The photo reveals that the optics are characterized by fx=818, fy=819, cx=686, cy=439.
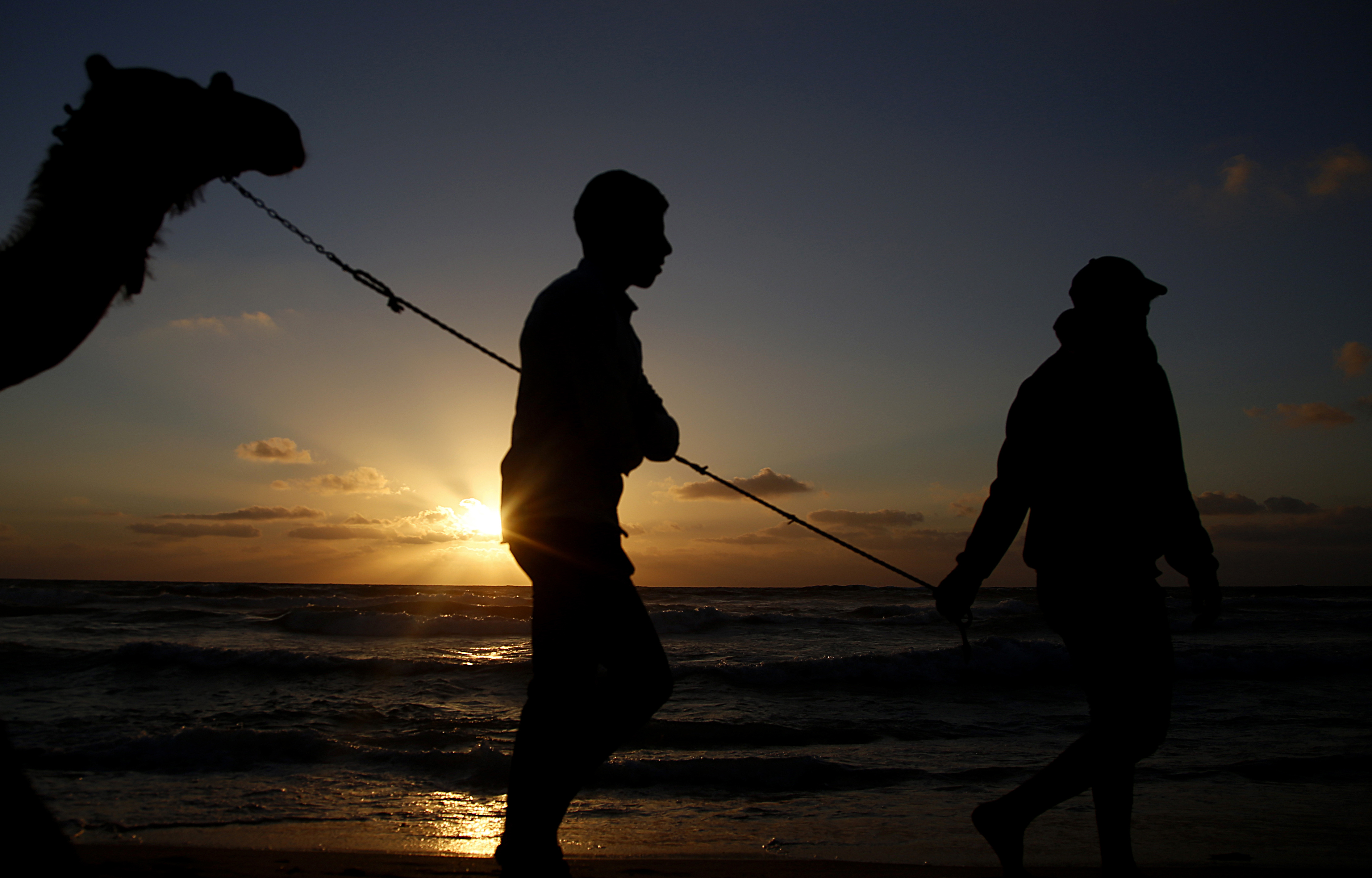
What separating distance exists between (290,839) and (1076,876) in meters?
3.65

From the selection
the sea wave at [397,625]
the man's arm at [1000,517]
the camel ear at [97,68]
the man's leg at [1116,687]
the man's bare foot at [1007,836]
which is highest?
the camel ear at [97,68]

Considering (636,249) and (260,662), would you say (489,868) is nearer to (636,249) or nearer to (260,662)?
(636,249)

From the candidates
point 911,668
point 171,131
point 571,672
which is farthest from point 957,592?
point 911,668

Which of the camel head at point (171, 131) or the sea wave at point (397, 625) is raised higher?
the camel head at point (171, 131)

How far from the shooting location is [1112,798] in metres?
2.48

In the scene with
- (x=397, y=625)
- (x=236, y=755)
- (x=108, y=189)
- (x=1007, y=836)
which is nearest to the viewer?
(x=108, y=189)

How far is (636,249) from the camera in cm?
227

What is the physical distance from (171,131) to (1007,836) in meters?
3.11

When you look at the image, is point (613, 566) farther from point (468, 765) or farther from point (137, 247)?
point (468, 765)

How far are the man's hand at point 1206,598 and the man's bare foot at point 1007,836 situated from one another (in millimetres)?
872

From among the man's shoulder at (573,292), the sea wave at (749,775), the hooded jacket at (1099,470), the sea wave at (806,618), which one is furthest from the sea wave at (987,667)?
the man's shoulder at (573,292)

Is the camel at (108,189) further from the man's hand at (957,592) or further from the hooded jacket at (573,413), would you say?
the man's hand at (957,592)

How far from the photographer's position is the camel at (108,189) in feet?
4.84

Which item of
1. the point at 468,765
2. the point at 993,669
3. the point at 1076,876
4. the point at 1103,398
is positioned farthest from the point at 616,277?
the point at 993,669
